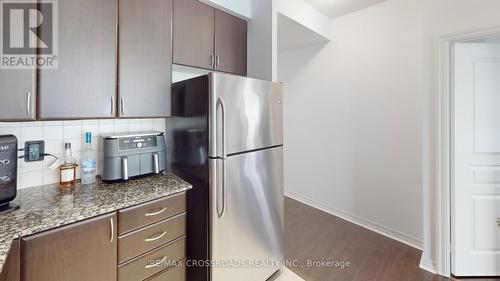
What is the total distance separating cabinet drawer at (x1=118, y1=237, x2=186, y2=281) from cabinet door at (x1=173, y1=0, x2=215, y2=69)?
1.31m

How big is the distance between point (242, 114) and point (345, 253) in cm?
179

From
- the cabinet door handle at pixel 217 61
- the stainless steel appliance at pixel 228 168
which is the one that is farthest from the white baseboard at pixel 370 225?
the cabinet door handle at pixel 217 61

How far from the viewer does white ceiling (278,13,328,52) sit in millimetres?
2580

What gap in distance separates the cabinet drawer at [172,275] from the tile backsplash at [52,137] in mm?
848

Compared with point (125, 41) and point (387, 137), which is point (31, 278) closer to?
point (125, 41)

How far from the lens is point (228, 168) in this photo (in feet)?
5.10

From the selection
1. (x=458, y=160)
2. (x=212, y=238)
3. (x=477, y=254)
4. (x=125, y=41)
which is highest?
(x=125, y=41)

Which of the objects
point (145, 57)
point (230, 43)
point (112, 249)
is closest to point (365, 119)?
point (230, 43)

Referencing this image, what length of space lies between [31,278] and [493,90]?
3.17 metres

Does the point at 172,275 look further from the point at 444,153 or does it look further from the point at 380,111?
the point at 380,111

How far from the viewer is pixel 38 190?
138cm

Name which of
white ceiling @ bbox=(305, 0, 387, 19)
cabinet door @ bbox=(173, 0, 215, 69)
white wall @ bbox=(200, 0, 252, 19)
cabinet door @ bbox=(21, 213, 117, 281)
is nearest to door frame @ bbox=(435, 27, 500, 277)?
white ceiling @ bbox=(305, 0, 387, 19)

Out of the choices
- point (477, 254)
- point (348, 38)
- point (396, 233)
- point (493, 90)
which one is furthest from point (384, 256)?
point (348, 38)

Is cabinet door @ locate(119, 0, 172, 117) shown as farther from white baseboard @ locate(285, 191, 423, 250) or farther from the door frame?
white baseboard @ locate(285, 191, 423, 250)
